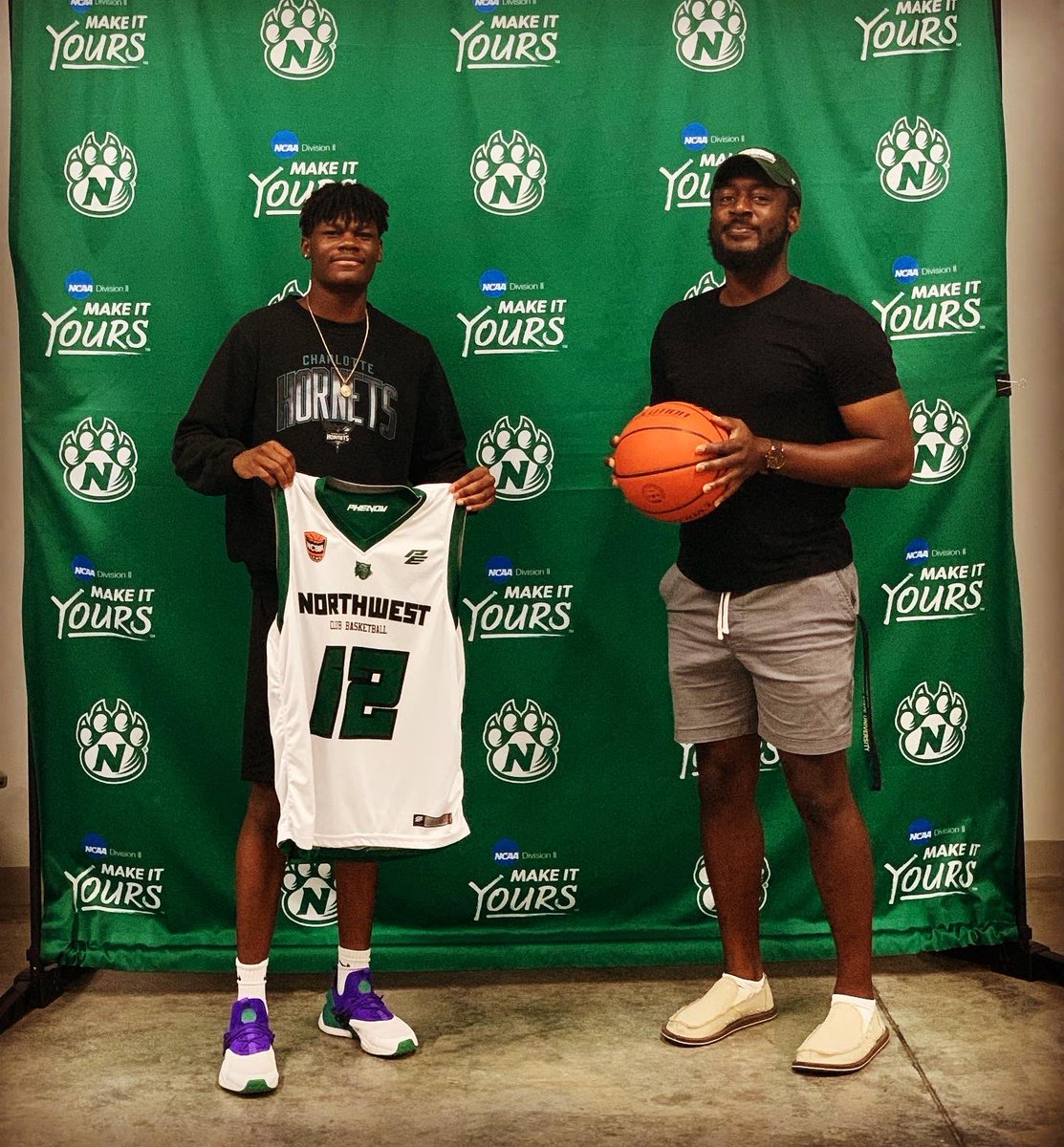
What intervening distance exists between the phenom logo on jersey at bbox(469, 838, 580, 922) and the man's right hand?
1254 millimetres

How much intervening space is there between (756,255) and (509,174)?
0.82 metres

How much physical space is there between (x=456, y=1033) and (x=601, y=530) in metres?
1.28

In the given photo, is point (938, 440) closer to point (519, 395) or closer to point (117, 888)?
point (519, 395)

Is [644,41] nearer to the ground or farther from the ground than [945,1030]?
farther from the ground

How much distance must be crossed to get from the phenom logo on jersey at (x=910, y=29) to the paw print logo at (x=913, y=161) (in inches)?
7.1

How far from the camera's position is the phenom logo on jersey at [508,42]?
11.0ft

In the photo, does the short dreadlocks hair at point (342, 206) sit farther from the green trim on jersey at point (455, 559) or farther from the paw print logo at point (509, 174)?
the green trim on jersey at point (455, 559)

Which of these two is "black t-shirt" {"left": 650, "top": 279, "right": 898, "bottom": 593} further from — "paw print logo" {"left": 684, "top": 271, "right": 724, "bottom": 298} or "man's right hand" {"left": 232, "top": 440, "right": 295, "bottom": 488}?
"man's right hand" {"left": 232, "top": 440, "right": 295, "bottom": 488}

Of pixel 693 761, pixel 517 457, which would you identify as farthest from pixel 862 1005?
pixel 517 457

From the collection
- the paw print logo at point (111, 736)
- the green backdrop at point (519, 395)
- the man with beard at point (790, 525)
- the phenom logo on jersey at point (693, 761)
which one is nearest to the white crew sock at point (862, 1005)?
the man with beard at point (790, 525)

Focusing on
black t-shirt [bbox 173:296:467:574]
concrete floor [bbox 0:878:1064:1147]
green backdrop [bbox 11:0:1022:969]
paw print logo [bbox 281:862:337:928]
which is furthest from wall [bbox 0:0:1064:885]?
black t-shirt [bbox 173:296:467:574]

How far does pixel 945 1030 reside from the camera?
3.12 m

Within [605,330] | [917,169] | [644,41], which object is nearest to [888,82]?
[917,169]

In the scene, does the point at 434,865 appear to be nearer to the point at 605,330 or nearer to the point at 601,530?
the point at 601,530
